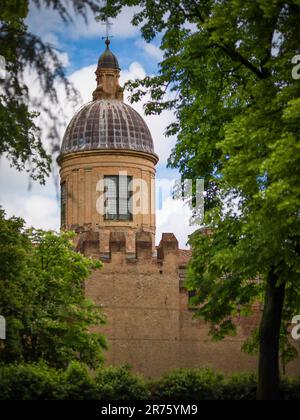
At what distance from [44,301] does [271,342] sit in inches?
530

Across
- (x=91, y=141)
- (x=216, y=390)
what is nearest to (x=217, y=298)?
(x=216, y=390)

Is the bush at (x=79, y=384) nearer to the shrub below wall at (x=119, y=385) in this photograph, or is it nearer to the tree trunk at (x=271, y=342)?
the shrub below wall at (x=119, y=385)

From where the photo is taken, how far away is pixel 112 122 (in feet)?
186

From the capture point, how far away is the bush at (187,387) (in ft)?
89.2

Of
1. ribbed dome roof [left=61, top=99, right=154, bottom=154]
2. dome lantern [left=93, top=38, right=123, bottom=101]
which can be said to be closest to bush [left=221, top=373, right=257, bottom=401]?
ribbed dome roof [left=61, top=99, right=154, bottom=154]

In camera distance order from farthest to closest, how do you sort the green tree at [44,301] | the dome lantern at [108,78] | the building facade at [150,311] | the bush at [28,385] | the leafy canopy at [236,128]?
the dome lantern at [108,78] < the building facade at [150,311] < the green tree at [44,301] < the bush at [28,385] < the leafy canopy at [236,128]

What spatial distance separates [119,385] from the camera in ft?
87.9

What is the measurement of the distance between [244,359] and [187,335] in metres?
2.90

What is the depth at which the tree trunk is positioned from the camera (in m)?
25.2

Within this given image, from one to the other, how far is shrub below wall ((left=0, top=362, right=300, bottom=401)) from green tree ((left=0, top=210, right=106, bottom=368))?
3797 millimetres

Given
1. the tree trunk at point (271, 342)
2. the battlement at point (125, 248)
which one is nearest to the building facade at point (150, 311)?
the battlement at point (125, 248)

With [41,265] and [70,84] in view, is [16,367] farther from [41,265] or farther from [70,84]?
[70,84]

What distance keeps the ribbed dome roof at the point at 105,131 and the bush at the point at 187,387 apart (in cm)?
2946

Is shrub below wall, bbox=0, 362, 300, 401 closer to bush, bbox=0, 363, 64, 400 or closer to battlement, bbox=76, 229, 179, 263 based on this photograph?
bush, bbox=0, 363, 64, 400
